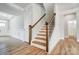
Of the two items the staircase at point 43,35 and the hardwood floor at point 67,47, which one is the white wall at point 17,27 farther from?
the hardwood floor at point 67,47

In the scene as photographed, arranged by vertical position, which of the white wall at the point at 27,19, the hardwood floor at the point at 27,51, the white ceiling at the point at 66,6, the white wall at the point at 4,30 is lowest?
the hardwood floor at the point at 27,51

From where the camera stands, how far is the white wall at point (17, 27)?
5.85 feet

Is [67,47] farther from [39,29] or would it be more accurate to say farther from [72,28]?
[39,29]

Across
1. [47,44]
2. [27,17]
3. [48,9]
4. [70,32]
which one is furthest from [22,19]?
[70,32]

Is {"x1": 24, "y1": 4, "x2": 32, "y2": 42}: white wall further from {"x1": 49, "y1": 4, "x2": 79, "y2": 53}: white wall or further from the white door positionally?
the white door

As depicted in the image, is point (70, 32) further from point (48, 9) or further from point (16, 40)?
point (16, 40)

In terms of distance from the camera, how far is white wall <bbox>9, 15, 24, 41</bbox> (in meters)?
1.78

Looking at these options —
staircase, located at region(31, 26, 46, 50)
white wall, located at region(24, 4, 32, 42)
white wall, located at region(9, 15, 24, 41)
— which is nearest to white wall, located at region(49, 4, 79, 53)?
staircase, located at region(31, 26, 46, 50)

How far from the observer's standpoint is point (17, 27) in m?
1.82

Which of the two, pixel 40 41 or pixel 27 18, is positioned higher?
pixel 27 18

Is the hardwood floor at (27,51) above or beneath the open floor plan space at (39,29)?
beneath

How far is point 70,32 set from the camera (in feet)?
5.92

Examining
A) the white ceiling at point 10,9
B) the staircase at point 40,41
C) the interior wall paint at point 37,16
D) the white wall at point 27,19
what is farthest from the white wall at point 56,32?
the white ceiling at point 10,9

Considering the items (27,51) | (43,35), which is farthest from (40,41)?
(27,51)
